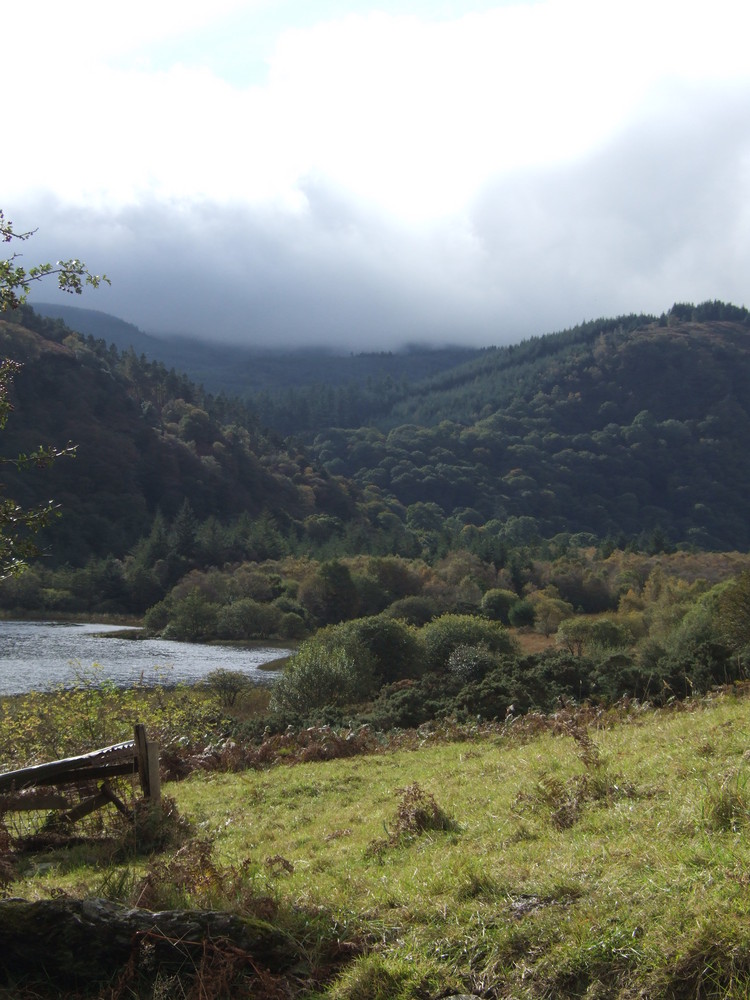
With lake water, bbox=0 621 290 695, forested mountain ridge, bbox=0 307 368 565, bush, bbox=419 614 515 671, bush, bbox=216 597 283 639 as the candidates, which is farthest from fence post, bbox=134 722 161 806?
forested mountain ridge, bbox=0 307 368 565

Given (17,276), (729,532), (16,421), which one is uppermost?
(16,421)

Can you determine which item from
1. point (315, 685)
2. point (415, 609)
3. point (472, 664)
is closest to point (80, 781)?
point (315, 685)

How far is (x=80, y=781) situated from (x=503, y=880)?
5739 mm

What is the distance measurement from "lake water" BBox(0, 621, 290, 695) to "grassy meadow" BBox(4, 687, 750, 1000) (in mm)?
28331

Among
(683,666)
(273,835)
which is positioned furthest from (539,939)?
(683,666)

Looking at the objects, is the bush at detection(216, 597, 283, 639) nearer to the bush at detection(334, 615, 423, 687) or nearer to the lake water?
the lake water

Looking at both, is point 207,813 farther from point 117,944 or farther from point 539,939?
point 539,939

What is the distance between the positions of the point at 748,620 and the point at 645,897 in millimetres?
35120

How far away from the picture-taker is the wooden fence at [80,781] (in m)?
9.69

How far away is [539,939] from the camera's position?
5.43 m

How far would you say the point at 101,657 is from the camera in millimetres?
55219

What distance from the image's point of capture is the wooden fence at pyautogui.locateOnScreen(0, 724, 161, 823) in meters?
9.69

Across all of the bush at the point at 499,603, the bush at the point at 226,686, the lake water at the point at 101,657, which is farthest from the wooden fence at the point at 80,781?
the bush at the point at 499,603

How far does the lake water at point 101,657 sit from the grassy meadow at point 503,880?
93.0 ft
